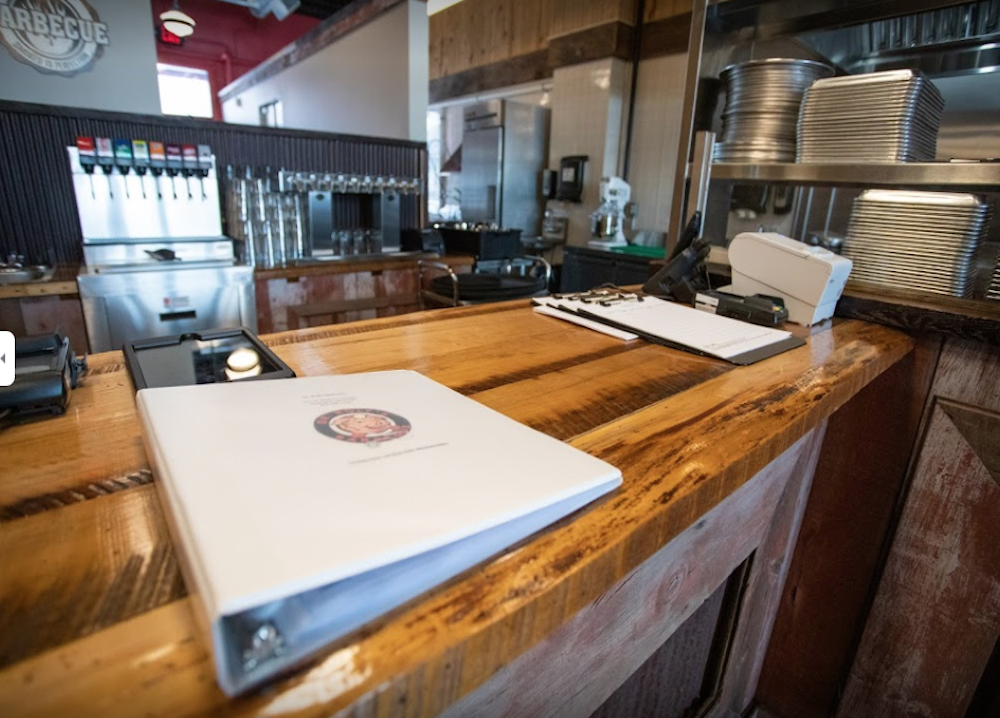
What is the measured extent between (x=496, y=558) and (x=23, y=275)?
9.53 ft

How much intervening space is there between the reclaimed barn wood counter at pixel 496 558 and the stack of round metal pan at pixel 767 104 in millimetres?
815

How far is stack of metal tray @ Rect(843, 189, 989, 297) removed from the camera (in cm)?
125

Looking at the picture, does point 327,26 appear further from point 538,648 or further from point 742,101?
point 538,648

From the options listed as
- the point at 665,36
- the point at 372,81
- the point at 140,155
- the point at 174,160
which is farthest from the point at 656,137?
the point at 140,155

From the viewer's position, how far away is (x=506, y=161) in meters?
5.23

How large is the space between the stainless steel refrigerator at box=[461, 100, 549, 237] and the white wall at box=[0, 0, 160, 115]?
9.10 feet

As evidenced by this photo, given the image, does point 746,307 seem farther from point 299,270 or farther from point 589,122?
point 589,122

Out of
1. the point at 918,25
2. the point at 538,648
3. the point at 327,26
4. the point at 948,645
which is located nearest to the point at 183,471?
the point at 538,648

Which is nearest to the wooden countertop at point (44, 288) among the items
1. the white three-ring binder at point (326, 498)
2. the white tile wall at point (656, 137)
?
the white three-ring binder at point (326, 498)

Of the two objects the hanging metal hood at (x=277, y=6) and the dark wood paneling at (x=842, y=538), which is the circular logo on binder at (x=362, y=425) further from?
the hanging metal hood at (x=277, y=6)

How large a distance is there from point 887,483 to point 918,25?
5.33 ft

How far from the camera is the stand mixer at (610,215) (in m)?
4.46

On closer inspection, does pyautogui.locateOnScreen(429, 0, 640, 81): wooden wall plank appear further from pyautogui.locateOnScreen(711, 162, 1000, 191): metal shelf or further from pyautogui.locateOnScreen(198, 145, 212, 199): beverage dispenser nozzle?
pyautogui.locateOnScreen(711, 162, 1000, 191): metal shelf

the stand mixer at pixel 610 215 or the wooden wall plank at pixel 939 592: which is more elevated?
the stand mixer at pixel 610 215
